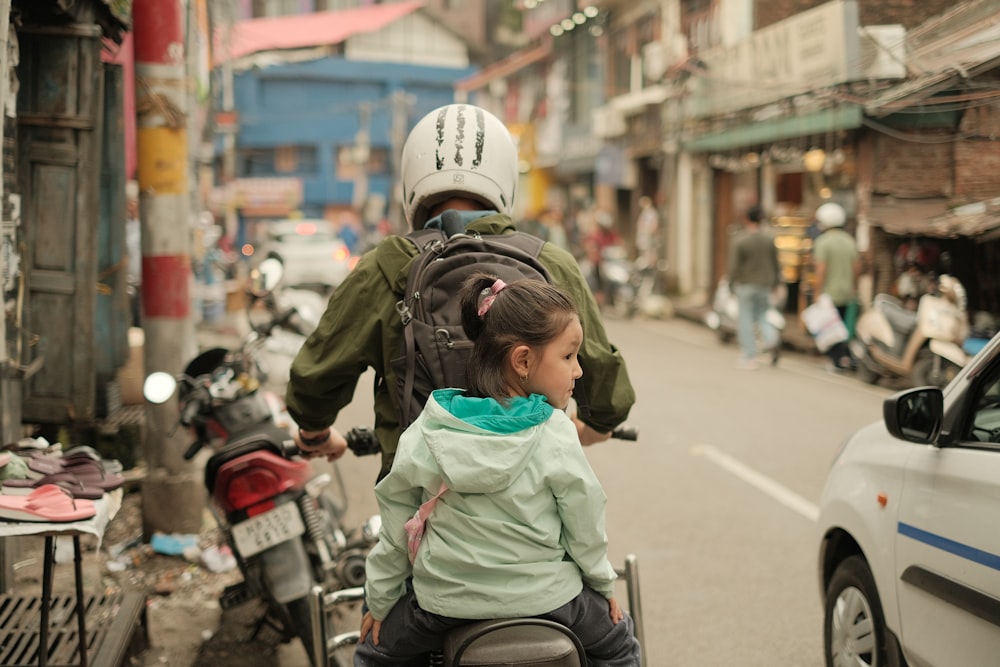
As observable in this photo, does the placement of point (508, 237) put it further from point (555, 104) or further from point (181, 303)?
point (555, 104)

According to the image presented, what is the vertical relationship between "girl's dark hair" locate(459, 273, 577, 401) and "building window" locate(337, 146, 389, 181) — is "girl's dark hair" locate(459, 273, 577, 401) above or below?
below

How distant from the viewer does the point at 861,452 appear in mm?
3883

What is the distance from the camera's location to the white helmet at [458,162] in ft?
10.4

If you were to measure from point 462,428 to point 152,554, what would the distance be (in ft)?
13.7

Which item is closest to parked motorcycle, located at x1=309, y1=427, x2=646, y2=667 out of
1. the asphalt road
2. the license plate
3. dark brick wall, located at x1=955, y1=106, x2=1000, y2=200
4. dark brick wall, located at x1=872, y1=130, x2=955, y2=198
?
the license plate

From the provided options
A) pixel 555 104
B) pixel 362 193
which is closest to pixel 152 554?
pixel 555 104

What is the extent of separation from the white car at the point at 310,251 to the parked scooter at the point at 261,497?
1808 cm

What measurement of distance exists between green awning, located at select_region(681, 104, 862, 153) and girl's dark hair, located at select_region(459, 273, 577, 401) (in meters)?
13.6

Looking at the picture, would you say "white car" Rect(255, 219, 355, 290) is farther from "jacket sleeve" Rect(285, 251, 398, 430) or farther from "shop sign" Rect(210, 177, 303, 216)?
"jacket sleeve" Rect(285, 251, 398, 430)

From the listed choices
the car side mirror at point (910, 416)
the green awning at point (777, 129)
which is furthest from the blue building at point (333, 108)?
the car side mirror at point (910, 416)

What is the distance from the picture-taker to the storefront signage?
15219mm

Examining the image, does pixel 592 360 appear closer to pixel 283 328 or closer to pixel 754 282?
pixel 283 328

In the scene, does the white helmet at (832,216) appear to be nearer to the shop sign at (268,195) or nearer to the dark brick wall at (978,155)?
the dark brick wall at (978,155)

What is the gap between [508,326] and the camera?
2316 mm
